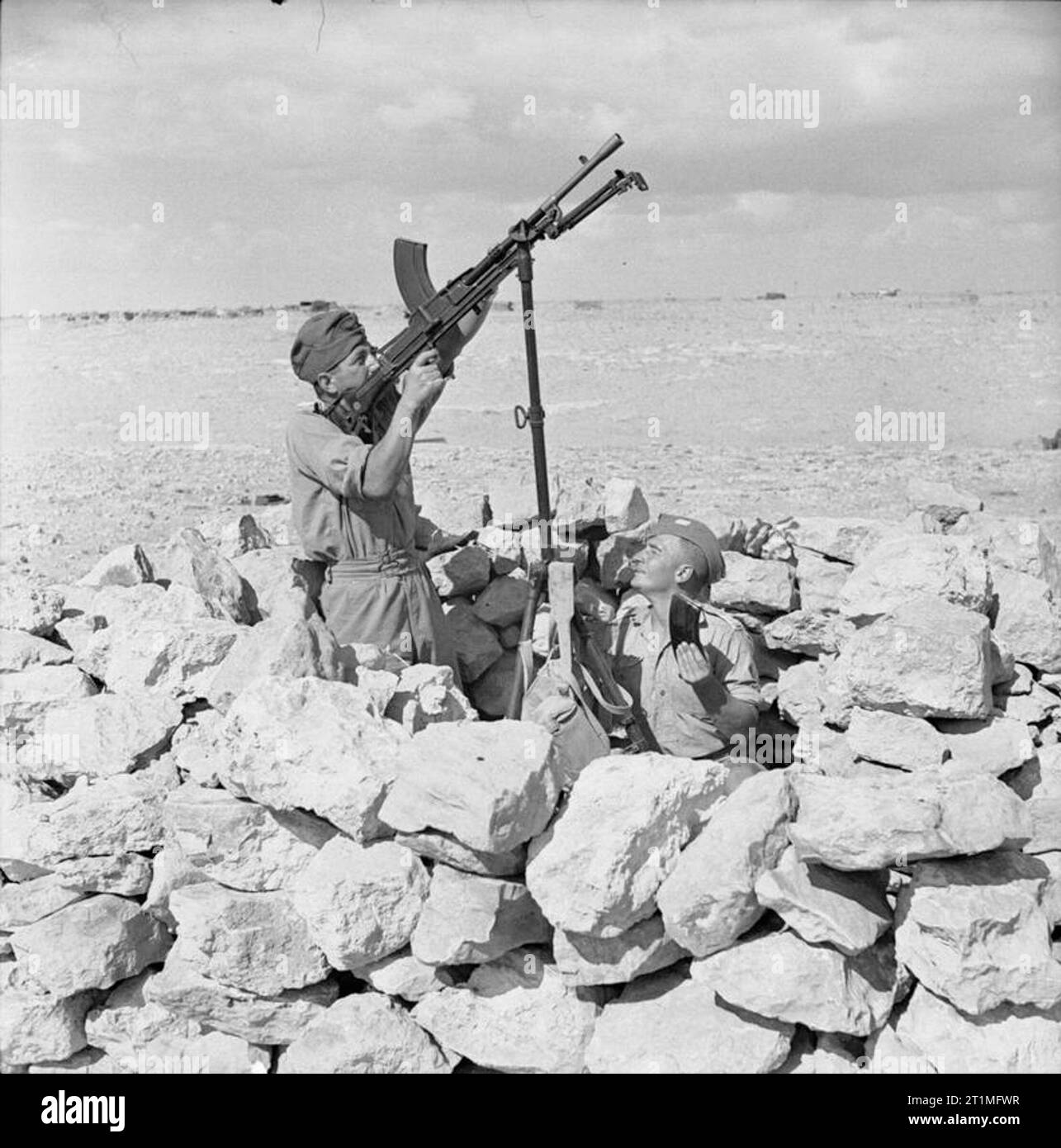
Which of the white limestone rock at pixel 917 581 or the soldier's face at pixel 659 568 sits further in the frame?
the white limestone rock at pixel 917 581

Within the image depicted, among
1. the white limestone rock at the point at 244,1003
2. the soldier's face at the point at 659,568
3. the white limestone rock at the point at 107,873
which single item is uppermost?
the soldier's face at the point at 659,568

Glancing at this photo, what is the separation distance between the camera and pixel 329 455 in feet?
15.8

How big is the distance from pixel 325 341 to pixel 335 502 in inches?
25.6

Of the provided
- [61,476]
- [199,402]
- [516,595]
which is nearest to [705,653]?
[516,595]

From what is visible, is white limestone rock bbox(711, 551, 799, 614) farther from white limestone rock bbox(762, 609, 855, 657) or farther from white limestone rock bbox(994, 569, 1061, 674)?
white limestone rock bbox(994, 569, 1061, 674)

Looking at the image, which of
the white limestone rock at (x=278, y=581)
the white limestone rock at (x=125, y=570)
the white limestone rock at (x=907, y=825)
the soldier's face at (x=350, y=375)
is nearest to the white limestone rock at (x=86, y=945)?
the white limestone rock at (x=278, y=581)

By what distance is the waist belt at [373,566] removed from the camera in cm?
514

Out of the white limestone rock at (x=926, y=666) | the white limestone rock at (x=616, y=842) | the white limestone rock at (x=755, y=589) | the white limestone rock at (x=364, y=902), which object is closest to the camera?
the white limestone rock at (x=616, y=842)

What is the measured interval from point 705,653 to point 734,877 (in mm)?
1505

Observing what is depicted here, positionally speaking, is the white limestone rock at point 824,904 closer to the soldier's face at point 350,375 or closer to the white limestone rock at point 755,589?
the white limestone rock at point 755,589

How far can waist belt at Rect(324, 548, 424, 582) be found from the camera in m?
5.14

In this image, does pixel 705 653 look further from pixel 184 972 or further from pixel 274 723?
pixel 184 972

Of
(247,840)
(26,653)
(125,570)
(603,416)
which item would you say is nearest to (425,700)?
(247,840)

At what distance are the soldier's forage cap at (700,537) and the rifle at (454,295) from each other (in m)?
0.49
